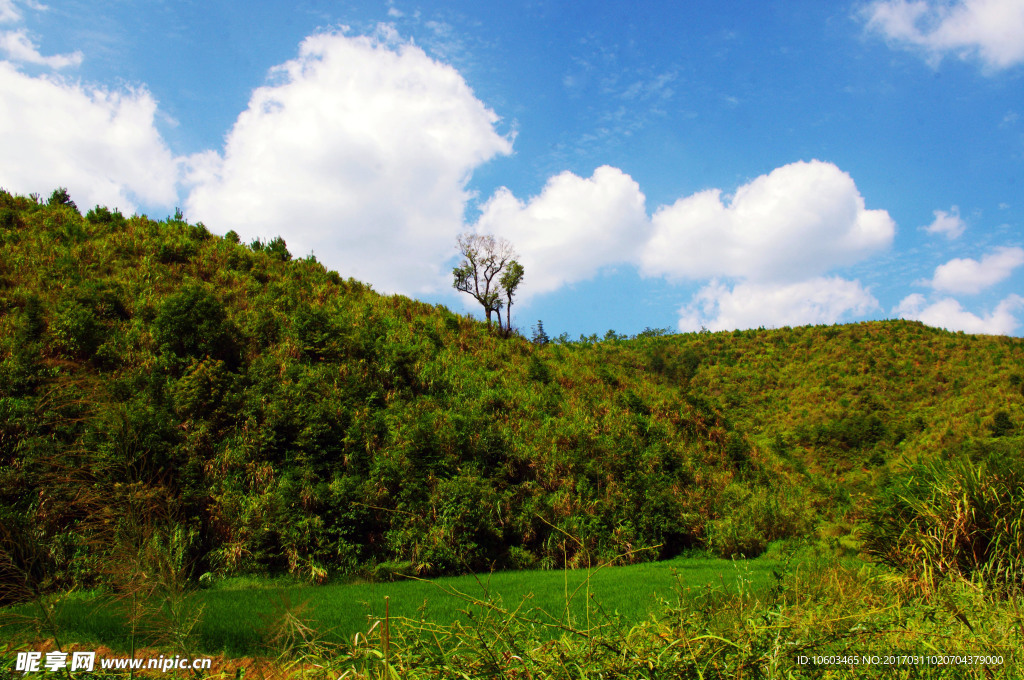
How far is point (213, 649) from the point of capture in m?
5.83

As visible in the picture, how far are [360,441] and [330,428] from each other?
84 cm

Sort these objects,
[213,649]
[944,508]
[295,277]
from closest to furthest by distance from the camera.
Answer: [213,649] < [944,508] < [295,277]

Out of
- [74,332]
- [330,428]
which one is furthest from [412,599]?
[74,332]

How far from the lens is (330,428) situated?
1406cm

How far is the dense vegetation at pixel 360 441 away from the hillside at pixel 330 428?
7 cm

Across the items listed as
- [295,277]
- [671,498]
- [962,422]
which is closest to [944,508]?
[671,498]

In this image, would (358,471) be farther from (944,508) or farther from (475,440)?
(944,508)

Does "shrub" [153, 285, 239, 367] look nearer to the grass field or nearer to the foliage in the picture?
the grass field

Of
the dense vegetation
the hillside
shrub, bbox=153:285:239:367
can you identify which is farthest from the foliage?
shrub, bbox=153:285:239:367

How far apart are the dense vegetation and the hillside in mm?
70

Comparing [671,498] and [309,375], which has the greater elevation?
[309,375]

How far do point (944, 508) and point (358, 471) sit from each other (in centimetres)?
1163

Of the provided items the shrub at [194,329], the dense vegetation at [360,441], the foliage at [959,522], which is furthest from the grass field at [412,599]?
the shrub at [194,329]

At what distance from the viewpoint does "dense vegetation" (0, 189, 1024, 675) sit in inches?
362
